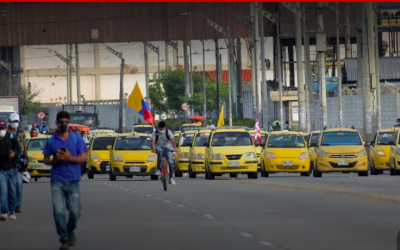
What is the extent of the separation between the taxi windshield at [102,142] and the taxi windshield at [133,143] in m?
2.78

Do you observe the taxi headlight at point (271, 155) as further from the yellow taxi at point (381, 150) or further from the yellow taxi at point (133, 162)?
the yellow taxi at point (381, 150)

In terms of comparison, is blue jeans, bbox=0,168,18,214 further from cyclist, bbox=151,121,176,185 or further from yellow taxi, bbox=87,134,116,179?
yellow taxi, bbox=87,134,116,179

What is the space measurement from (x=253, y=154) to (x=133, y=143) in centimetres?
482

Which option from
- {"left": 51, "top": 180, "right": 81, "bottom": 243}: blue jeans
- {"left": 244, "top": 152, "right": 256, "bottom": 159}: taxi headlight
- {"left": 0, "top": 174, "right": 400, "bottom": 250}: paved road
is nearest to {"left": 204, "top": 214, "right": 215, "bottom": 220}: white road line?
{"left": 0, "top": 174, "right": 400, "bottom": 250}: paved road

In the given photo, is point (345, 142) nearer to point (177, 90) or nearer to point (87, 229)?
point (87, 229)

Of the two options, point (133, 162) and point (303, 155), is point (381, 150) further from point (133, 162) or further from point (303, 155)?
point (133, 162)

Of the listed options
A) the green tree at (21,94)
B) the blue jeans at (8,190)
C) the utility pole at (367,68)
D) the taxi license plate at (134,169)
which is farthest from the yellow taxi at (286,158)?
the green tree at (21,94)

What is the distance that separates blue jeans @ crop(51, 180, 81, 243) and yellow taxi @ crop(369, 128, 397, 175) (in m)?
27.3

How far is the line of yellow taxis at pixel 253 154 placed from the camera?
38062mm

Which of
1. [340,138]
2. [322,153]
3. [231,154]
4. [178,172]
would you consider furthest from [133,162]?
[340,138]

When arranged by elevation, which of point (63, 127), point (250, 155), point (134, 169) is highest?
point (63, 127)

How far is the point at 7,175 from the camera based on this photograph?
802 inches

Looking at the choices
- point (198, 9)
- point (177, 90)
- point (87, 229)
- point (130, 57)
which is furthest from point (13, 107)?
point (130, 57)

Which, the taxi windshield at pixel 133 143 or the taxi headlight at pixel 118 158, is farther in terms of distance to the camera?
the taxi windshield at pixel 133 143
